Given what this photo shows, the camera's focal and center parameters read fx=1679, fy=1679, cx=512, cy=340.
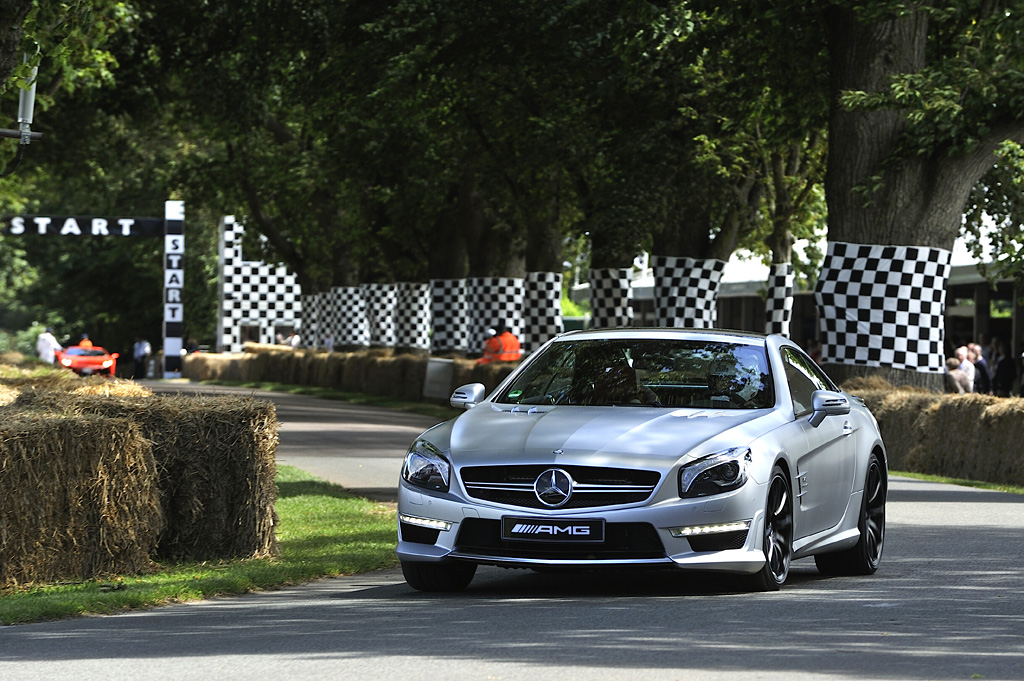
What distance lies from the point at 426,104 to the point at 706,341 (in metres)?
23.7

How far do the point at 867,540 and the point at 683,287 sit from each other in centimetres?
2164

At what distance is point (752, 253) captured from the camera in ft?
152

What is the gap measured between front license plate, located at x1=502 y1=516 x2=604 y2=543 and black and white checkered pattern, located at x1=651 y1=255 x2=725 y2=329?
23.4 metres

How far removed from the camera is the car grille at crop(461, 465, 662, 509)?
343 inches

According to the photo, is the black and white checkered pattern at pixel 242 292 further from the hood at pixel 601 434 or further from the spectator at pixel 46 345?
the hood at pixel 601 434

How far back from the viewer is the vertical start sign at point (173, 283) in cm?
2625

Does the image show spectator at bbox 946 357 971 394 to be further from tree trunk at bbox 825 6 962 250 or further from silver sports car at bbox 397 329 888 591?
silver sports car at bbox 397 329 888 591

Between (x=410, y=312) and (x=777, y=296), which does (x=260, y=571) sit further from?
(x=410, y=312)

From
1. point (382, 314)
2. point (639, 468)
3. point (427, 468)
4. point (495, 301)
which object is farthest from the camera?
point (382, 314)

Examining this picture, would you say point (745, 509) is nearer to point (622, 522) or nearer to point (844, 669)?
point (622, 522)

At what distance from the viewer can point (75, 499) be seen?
973 cm

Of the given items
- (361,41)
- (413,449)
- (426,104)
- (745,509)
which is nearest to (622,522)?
(745,509)

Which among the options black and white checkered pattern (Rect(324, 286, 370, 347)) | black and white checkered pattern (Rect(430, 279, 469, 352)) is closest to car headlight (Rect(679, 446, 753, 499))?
black and white checkered pattern (Rect(430, 279, 469, 352))

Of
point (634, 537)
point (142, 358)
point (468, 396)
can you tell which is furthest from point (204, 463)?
point (142, 358)
